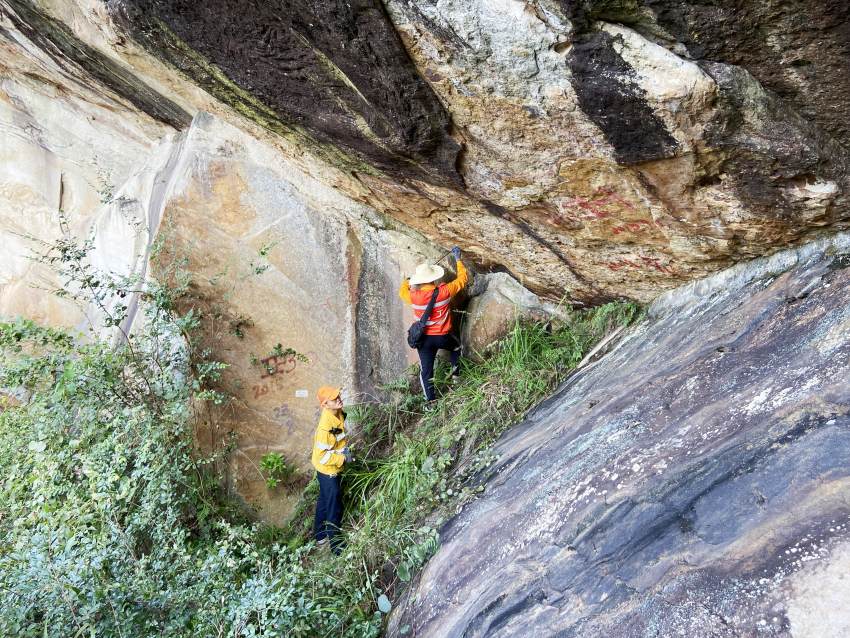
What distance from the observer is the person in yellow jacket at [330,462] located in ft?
15.3

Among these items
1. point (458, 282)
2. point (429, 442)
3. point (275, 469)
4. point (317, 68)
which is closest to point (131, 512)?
point (275, 469)

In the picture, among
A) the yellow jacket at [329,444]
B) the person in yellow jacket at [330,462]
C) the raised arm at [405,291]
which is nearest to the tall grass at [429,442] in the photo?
the person in yellow jacket at [330,462]

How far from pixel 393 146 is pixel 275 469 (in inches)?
121

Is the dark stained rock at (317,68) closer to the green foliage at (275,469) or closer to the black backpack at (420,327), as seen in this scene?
the black backpack at (420,327)

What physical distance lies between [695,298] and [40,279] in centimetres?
692

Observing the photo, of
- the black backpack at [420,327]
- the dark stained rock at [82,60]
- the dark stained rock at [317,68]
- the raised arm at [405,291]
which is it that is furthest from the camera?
the raised arm at [405,291]

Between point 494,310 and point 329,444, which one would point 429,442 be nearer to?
point 329,444

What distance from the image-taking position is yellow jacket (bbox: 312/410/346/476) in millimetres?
4676

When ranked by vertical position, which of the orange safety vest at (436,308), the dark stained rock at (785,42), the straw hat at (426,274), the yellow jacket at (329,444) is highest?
the dark stained rock at (785,42)

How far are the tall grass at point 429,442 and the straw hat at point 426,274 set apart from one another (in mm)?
797

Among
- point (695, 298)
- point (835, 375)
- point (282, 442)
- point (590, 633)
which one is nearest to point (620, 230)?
point (695, 298)

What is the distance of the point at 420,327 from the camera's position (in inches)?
196

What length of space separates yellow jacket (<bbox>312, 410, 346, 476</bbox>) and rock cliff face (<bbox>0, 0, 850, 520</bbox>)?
638mm

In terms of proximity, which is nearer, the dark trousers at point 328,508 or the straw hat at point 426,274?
the dark trousers at point 328,508
